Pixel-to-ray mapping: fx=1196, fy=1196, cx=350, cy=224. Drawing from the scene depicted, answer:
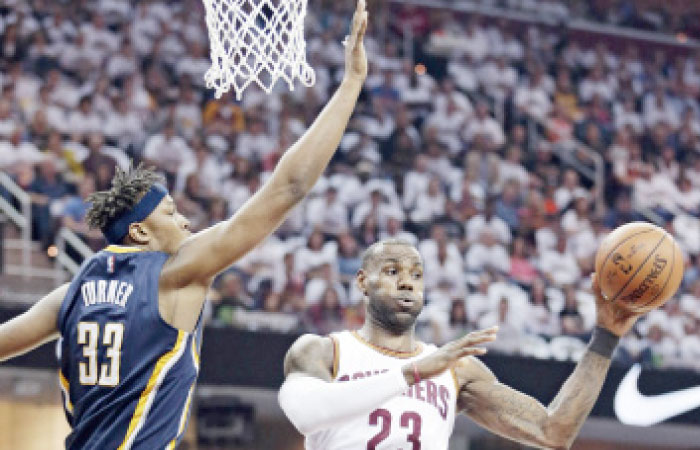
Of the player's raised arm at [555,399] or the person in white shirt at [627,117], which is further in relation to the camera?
the person in white shirt at [627,117]

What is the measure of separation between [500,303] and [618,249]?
671 centimetres

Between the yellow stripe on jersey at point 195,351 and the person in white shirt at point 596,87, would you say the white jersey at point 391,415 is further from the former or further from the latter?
the person in white shirt at point 596,87

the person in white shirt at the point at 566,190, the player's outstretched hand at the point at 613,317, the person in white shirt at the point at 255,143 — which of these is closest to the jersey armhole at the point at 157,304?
the player's outstretched hand at the point at 613,317

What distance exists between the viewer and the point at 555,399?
15.5ft

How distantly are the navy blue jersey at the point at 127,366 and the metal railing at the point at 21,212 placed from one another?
644 centimetres

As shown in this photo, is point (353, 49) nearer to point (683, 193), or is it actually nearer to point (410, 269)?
point (410, 269)

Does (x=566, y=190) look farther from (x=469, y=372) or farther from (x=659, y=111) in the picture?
(x=469, y=372)

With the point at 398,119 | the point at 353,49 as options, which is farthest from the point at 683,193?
the point at 353,49

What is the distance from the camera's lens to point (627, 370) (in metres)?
10.9

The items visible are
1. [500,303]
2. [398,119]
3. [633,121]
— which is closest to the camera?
[500,303]

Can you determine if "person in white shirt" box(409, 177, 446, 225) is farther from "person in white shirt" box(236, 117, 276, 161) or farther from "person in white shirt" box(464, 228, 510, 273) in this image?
"person in white shirt" box(236, 117, 276, 161)

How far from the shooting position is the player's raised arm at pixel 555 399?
15.1 feet

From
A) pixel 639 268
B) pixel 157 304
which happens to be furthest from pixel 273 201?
pixel 639 268

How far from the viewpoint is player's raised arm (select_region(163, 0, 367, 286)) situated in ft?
12.0
